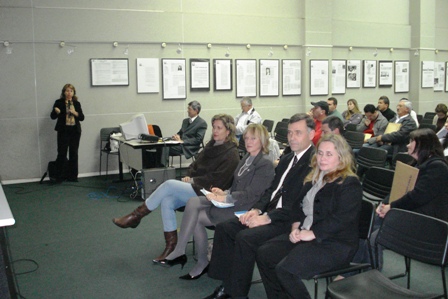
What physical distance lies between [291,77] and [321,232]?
7.45 m

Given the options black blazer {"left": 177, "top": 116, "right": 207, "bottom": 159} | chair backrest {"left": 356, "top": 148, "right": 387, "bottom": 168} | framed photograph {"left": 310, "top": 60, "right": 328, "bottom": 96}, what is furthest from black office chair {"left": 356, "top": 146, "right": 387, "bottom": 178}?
framed photograph {"left": 310, "top": 60, "right": 328, "bottom": 96}

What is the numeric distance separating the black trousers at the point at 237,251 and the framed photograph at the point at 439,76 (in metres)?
9.97

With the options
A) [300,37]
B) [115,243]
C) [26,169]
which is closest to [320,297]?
[115,243]

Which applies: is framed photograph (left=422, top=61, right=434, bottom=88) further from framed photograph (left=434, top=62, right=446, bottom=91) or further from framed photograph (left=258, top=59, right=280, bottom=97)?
framed photograph (left=258, top=59, right=280, bottom=97)

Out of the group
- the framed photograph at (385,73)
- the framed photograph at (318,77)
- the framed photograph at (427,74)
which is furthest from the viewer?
the framed photograph at (427,74)

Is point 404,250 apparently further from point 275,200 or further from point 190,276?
point 190,276

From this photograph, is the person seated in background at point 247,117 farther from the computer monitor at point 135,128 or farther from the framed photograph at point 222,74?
the computer monitor at point 135,128

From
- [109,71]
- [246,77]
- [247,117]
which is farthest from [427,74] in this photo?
[109,71]

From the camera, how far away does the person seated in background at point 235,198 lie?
4023mm

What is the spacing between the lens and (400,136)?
732 centimetres

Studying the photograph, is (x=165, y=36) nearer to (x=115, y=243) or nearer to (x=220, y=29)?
(x=220, y=29)

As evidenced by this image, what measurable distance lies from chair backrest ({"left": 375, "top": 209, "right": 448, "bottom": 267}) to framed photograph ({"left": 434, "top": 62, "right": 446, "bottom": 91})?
1009 centimetres

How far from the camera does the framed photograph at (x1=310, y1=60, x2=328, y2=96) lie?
1027 cm

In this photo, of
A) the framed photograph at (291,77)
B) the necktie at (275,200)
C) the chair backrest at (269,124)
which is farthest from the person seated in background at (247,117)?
the necktie at (275,200)
